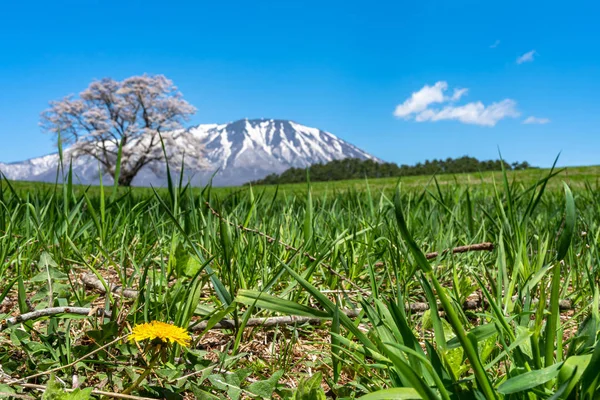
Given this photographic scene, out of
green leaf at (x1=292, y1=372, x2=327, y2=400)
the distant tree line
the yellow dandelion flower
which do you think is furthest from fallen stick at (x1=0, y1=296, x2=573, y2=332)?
the distant tree line

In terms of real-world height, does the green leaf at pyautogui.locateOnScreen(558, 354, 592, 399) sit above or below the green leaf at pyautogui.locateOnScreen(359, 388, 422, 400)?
above

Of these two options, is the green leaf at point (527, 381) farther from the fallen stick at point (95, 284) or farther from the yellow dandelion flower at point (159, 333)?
the fallen stick at point (95, 284)

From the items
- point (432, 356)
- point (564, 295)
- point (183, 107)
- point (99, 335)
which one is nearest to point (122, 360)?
point (99, 335)

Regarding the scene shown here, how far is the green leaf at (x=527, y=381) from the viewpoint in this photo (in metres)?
0.70

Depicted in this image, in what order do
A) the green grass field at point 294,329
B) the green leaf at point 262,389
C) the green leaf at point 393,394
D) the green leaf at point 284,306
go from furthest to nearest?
the green leaf at point 262,389
the green leaf at point 284,306
the green grass field at point 294,329
the green leaf at point 393,394

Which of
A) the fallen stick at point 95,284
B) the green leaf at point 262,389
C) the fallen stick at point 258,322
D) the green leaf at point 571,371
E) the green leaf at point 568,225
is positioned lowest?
the green leaf at point 262,389

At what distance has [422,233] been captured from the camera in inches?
88.4

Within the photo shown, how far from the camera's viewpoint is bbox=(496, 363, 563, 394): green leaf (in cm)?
70

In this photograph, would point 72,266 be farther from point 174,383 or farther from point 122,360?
point 174,383

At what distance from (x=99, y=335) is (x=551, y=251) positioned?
5.53ft

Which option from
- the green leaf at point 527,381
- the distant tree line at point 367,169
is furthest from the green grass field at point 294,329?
the distant tree line at point 367,169

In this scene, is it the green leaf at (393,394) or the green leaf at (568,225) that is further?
the green leaf at (568,225)

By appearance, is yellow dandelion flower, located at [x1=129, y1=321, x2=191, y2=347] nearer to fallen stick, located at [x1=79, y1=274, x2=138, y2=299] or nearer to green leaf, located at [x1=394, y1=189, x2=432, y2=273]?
green leaf, located at [x1=394, y1=189, x2=432, y2=273]

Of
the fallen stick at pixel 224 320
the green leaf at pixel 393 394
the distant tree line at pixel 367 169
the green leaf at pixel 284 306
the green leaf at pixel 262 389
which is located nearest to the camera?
the green leaf at pixel 393 394
